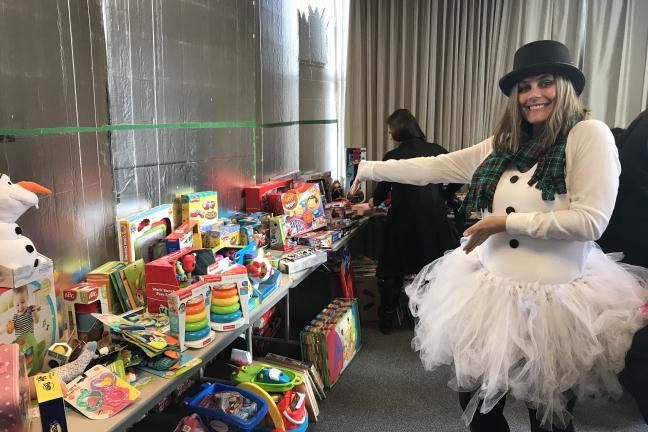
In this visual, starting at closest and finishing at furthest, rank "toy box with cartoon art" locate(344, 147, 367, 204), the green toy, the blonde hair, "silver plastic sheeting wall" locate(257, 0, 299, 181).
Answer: the blonde hair, the green toy, "silver plastic sheeting wall" locate(257, 0, 299, 181), "toy box with cartoon art" locate(344, 147, 367, 204)

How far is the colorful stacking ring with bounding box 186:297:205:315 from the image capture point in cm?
160

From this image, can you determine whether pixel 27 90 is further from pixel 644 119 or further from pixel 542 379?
pixel 644 119

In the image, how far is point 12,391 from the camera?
1.02 meters

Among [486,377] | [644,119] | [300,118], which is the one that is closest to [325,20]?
[300,118]

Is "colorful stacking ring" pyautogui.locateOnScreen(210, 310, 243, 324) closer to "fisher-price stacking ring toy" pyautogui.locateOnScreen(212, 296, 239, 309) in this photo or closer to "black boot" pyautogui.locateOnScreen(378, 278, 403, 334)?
"fisher-price stacking ring toy" pyautogui.locateOnScreen(212, 296, 239, 309)

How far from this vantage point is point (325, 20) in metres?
3.99

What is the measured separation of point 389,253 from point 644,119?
1.66m

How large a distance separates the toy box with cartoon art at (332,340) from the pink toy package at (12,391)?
5.19 feet

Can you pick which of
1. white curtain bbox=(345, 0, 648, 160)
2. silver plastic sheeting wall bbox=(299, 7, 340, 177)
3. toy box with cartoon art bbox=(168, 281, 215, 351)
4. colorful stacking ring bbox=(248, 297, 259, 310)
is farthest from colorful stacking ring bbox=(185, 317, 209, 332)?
white curtain bbox=(345, 0, 648, 160)

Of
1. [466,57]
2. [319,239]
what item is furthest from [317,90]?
[319,239]

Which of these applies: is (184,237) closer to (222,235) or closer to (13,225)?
(222,235)

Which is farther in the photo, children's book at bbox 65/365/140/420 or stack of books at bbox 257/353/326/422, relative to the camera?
stack of books at bbox 257/353/326/422

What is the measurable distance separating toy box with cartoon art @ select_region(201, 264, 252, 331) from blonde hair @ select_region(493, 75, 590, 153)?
99 cm

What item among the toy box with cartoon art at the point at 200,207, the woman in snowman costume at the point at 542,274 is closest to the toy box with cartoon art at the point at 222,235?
the toy box with cartoon art at the point at 200,207
